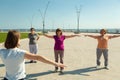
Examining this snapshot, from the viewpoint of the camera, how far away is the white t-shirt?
3.92 metres

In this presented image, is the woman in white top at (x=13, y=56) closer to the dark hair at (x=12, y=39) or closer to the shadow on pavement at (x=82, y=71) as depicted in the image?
the dark hair at (x=12, y=39)

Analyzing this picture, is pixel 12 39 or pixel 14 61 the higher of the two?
pixel 12 39

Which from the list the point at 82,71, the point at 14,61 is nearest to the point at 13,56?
the point at 14,61

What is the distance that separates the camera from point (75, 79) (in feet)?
30.8

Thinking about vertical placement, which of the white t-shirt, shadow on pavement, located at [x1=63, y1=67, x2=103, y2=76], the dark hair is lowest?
shadow on pavement, located at [x1=63, y1=67, x2=103, y2=76]

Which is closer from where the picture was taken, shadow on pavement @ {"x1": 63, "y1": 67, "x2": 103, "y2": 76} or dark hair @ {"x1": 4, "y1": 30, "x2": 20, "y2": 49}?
dark hair @ {"x1": 4, "y1": 30, "x2": 20, "y2": 49}

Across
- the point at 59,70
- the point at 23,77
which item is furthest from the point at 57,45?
the point at 23,77

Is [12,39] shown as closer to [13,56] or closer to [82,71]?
[13,56]

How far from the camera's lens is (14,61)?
3934 millimetres

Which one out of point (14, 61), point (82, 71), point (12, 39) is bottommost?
point (82, 71)

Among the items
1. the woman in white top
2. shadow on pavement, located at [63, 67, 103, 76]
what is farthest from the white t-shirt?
shadow on pavement, located at [63, 67, 103, 76]

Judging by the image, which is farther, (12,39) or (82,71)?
(82,71)

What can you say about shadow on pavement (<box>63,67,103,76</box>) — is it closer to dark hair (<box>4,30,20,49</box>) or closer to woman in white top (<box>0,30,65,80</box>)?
woman in white top (<box>0,30,65,80</box>)

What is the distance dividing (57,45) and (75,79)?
1872mm
